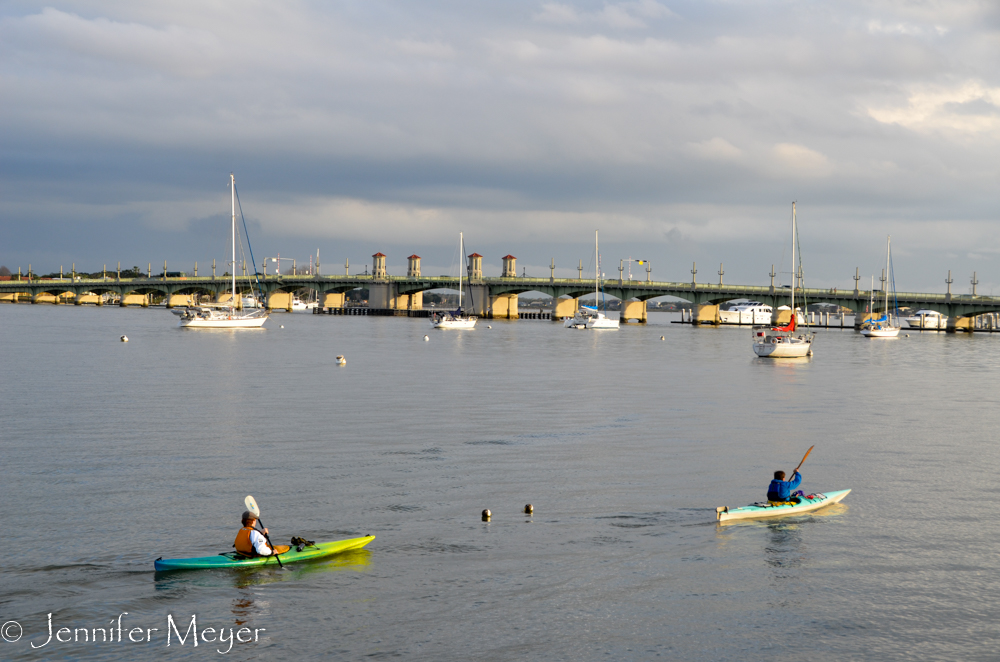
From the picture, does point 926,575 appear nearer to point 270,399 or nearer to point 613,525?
point 613,525

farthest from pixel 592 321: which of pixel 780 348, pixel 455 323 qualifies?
pixel 780 348

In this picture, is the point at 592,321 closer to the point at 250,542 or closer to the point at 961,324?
the point at 961,324

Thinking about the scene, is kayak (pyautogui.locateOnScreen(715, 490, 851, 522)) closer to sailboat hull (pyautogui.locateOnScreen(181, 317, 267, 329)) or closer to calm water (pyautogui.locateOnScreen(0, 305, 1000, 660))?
calm water (pyautogui.locateOnScreen(0, 305, 1000, 660))

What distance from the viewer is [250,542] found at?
19.0 metres

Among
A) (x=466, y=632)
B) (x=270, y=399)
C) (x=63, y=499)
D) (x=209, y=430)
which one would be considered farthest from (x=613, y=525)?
(x=270, y=399)

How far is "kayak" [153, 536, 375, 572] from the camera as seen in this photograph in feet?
60.7

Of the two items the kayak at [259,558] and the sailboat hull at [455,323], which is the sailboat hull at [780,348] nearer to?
the sailboat hull at [455,323]

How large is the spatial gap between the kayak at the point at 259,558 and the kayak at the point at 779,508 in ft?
30.7

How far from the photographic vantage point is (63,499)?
24.2 meters
